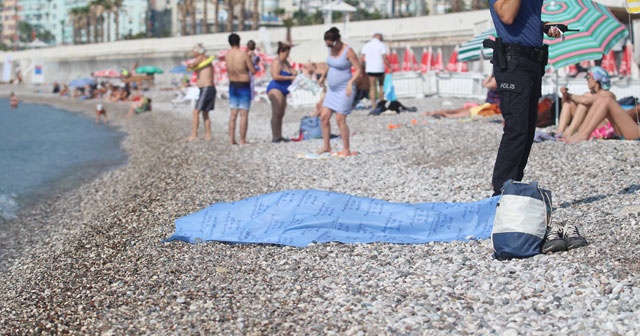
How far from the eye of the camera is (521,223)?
471cm

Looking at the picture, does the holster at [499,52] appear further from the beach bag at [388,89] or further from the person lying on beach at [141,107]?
the person lying on beach at [141,107]

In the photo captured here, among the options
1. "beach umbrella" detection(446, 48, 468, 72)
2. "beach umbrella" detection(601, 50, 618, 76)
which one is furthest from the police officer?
"beach umbrella" detection(446, 48, 468, 72)

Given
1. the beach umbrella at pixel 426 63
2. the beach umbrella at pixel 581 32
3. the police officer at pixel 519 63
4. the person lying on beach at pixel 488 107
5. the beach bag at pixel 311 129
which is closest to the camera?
the police officer at pixel 519 63

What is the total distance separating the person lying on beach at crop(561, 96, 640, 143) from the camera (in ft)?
31.0

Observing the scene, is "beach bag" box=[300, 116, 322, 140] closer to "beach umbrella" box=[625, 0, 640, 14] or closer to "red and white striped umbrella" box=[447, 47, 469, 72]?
"beach umbrella" box=[625, 0, 640, 14]

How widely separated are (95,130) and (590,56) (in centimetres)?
1679

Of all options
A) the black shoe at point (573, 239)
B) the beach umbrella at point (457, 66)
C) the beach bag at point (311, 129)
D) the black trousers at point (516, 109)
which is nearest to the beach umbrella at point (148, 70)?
the beach umbrella at point (457, 66)

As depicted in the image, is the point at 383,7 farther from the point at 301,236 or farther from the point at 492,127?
the point at 301,236

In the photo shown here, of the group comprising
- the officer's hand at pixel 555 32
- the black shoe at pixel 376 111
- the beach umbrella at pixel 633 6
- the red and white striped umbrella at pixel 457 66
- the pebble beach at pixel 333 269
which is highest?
the beach umbrella at pixel 633 6

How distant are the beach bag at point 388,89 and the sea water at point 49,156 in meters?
6.32

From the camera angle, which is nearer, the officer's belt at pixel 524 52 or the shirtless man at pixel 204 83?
the officer's belt at pixel 524 52

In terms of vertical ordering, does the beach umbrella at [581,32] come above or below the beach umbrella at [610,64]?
above

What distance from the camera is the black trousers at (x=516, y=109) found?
5.50 m

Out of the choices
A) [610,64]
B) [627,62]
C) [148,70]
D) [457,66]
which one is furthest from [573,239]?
[148,70]
